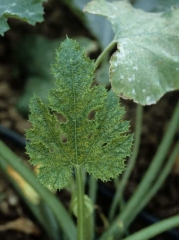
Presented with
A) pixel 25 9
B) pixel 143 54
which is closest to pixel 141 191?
pixel 143 54

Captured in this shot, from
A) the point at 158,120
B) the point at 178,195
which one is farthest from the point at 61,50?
the point at 158,120

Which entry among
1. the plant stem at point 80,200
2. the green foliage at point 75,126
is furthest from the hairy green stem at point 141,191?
the green foliage at point 75,126

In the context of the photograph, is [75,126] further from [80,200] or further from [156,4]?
[156,4]

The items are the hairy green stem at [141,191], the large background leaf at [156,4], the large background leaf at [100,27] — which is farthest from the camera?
the large background leaf at [100,27]

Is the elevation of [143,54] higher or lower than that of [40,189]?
higher

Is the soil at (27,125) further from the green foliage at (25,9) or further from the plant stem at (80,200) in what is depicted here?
the green foliage at (25,9)

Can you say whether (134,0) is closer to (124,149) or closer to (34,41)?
(34,41)

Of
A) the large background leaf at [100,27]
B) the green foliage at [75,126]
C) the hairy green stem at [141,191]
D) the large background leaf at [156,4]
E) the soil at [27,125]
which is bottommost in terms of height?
the soil at [27,125]
